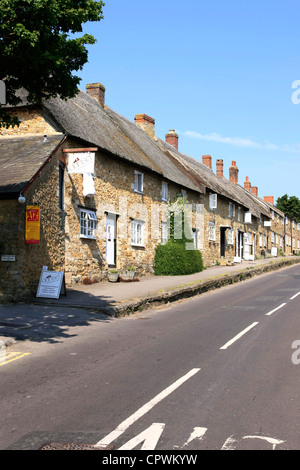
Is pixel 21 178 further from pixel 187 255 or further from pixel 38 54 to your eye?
pixel 187 255

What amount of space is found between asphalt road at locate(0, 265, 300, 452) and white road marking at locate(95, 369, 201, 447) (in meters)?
0.01

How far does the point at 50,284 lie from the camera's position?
49.5 ft

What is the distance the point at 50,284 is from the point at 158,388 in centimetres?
962

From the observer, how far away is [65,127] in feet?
58.9

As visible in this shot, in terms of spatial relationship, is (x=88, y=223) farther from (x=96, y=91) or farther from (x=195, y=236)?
(x=195, y=236)

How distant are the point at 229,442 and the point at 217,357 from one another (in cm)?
368

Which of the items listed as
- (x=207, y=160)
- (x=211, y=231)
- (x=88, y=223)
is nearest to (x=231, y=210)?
(x=211, y=231)

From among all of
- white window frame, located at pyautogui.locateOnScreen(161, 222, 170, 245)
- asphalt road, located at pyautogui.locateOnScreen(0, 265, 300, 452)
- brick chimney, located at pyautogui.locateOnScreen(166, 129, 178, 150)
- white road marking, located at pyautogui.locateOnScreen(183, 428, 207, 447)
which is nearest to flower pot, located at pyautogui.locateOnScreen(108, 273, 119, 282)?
white window frame, located at pyautogui.locateOnScreen(161, 222, 170, 245)

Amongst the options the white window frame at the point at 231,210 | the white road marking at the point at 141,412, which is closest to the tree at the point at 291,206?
the white window frame at the point at 231,210

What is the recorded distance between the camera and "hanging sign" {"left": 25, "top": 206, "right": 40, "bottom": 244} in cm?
1441

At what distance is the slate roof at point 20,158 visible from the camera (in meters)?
14.4

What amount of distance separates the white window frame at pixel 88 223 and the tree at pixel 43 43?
26.1ft

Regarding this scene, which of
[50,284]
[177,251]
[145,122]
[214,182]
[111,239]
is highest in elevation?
[145,122]

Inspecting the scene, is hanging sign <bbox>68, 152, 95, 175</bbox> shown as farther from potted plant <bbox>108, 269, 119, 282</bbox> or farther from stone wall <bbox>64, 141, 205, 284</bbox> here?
potted plant <bbox>108, 269, 119, 282</bbox>
